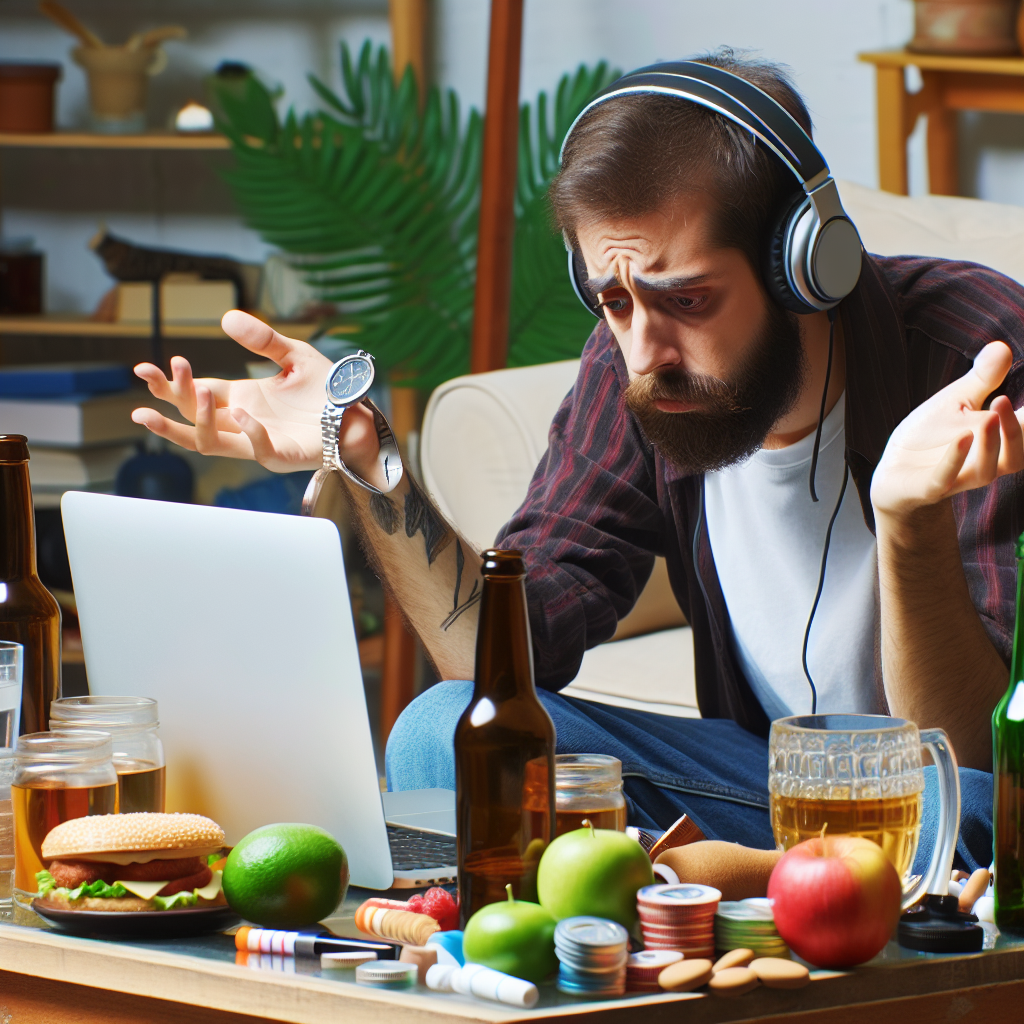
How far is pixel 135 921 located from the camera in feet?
2.64

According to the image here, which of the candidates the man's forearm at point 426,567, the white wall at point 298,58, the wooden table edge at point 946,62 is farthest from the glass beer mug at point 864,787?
the white wall at point 298,58

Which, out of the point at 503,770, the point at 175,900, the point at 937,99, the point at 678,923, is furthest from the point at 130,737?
the point at 937,99

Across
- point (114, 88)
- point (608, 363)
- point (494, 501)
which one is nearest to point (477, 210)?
point (114, 88)

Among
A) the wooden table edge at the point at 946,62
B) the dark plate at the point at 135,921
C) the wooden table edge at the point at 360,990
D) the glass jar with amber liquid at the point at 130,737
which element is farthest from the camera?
the wooden table edge at the point at 946,62

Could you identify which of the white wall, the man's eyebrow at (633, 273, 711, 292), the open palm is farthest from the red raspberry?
the white wall

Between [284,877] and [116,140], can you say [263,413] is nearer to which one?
[284,877]

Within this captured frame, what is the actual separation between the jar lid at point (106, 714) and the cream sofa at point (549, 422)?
110 centimetres

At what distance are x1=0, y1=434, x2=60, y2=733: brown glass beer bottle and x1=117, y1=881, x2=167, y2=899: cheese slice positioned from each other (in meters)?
0.22

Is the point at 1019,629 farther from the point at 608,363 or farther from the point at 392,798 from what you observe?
the point at 608,363

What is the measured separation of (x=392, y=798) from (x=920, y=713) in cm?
42

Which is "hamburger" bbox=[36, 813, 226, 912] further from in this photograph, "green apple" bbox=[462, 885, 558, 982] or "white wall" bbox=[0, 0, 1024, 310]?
"white wall" bbox=[0, 0, 1024, 310]

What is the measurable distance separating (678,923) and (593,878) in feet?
0.15

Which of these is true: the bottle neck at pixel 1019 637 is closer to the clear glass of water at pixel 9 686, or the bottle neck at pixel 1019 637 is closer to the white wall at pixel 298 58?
the clear glass of water at pixel 9 686

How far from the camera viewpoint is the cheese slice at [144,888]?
822 mm
